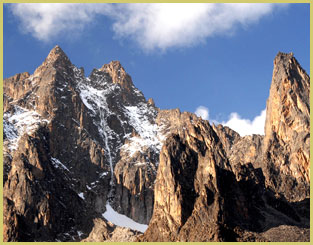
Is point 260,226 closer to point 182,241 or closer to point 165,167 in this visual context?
point 182,241

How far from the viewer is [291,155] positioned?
198 m

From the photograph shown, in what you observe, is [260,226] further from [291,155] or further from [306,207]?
[291,155]

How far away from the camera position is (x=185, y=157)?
575 feet

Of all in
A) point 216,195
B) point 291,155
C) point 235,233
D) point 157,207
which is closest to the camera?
point 235,233

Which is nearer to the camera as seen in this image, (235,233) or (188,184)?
(235,233)

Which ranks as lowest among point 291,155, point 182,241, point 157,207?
point 182,241

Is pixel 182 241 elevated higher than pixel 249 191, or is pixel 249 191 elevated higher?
pixel 249 191

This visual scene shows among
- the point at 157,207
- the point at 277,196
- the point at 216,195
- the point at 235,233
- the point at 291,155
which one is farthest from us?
the point at 291,155

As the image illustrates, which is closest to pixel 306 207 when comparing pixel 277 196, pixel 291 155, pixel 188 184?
pixel 277 196

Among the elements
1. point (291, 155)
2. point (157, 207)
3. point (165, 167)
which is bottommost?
point (157, 207)

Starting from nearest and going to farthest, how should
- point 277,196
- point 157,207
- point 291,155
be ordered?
point 157,207 < point 277,196 < point 291,155

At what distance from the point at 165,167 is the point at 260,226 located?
32.1 metres

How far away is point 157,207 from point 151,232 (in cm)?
836

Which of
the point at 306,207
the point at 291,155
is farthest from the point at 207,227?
the point at 291,155
